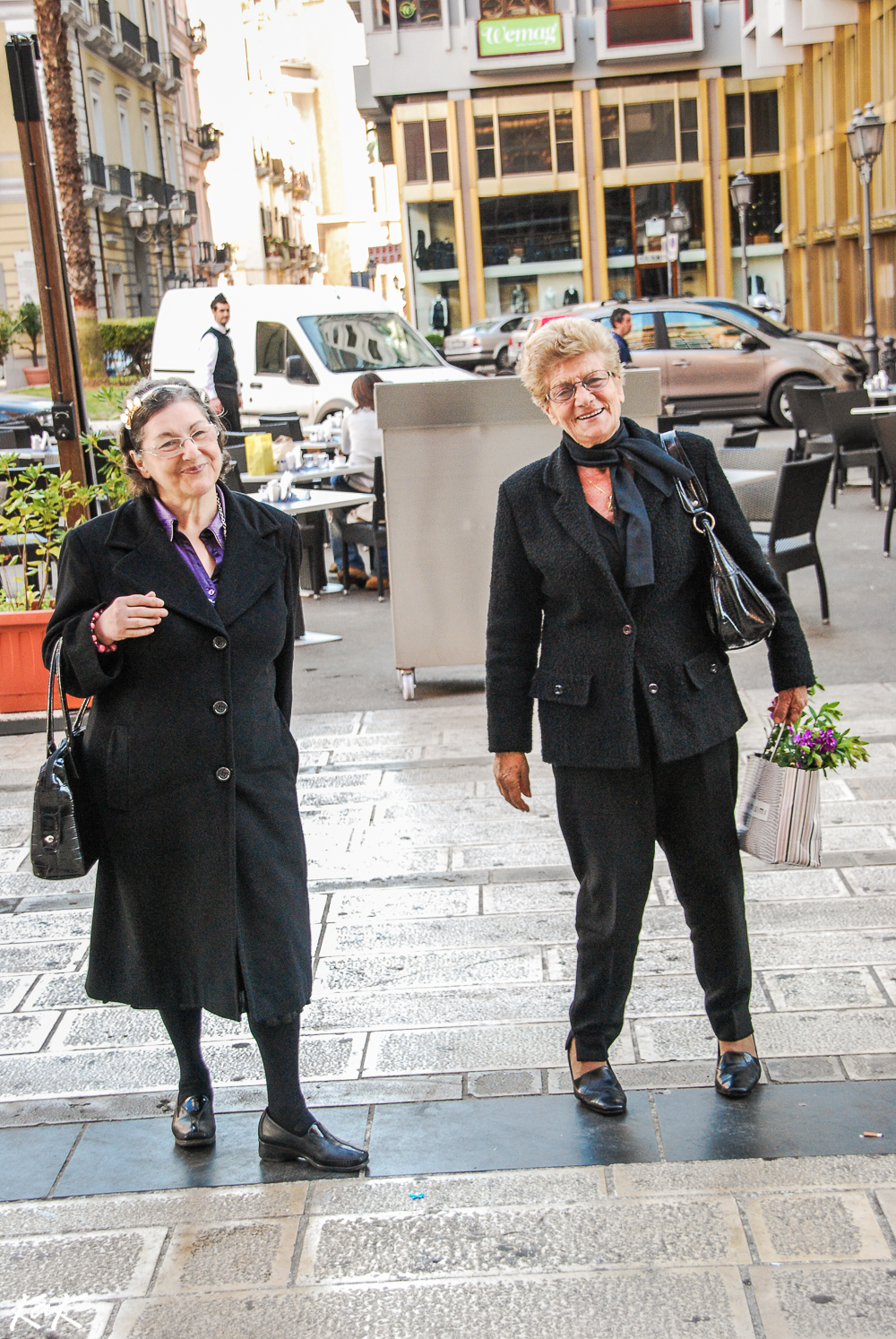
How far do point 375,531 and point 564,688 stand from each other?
21.6 feet

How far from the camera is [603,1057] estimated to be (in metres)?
3.14

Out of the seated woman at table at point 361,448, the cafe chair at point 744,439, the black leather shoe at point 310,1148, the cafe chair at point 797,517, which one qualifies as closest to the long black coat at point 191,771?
the black leather shoe at point 310,1148

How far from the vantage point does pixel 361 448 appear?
33.9 ft

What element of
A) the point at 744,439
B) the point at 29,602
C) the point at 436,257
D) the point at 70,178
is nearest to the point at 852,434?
the point at 744,439

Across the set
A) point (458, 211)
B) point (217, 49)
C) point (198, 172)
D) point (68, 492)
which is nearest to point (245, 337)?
point (68, 492)

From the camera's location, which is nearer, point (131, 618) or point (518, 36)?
point (131, 618)

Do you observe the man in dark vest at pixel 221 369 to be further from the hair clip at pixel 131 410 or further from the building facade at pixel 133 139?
the building facade at pixel 133 139

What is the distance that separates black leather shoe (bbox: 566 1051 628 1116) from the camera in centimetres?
307

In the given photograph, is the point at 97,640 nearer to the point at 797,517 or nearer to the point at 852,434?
the point at 797,517

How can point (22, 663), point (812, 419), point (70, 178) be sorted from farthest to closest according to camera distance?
1. point (70, 178)
2. point (812, 419)
3. point (22, 663)

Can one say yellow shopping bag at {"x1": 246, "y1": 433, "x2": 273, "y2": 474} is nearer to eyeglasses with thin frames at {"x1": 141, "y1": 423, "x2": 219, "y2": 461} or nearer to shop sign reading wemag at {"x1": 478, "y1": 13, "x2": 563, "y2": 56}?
eyeglasses with thin frames at {"x1": 141, "y1": 423, "x2": 219, "y2": 461}

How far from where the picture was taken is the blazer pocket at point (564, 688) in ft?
9.61

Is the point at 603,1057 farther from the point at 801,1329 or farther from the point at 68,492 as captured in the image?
the point at 68,492

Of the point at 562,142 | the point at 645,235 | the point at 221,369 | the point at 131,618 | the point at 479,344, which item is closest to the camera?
the point at 131,618
